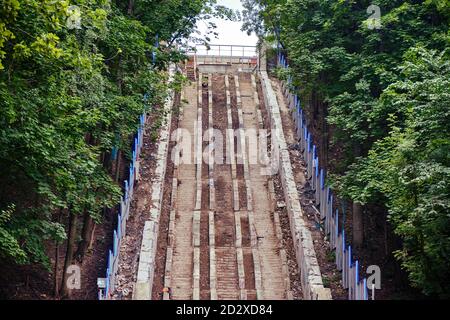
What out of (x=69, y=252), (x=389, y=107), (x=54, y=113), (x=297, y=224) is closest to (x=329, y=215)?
(x=297, y=224)

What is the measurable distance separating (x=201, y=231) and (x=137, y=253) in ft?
9.91

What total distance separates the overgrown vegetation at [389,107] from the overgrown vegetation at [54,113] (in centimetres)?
630

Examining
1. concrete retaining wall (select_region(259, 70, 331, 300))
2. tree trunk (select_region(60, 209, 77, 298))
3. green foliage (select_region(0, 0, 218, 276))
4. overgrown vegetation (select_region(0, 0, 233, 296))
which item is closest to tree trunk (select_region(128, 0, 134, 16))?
overgrown vegetation (select_region(0, 0, 233, 296))

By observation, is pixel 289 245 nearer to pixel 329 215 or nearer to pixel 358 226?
pixel 329 215

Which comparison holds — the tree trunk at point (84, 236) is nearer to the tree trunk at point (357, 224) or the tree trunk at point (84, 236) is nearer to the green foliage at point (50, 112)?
the green foliage at point (50, 112)

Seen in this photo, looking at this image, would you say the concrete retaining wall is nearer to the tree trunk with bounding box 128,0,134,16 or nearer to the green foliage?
the green foliage

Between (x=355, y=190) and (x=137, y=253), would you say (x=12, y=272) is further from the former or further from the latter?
(x=355, y=190)

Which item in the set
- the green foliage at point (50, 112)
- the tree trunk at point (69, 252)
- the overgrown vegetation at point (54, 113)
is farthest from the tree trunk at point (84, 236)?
the tree trunk at point (69, 252)

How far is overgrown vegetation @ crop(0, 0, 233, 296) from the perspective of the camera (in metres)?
15.6

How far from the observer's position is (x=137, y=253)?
2217cm

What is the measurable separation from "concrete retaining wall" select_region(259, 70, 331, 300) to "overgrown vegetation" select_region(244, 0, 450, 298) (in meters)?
1.43

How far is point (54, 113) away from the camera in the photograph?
16.8 meters
